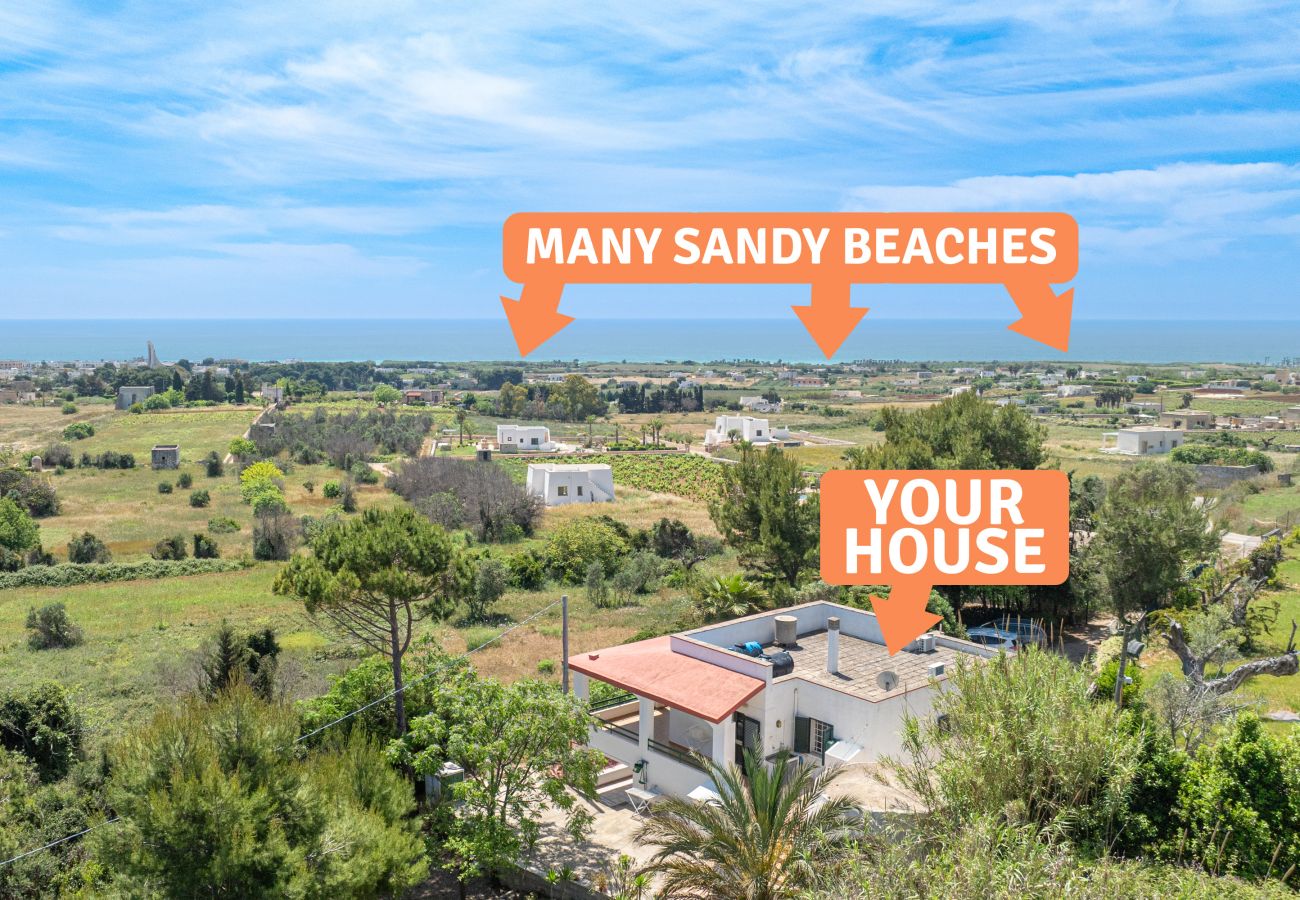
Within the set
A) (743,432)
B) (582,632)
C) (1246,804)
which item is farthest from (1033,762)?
(743,432)

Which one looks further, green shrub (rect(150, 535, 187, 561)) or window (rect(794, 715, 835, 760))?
green shrub (rect(150, 535, 187, 561))

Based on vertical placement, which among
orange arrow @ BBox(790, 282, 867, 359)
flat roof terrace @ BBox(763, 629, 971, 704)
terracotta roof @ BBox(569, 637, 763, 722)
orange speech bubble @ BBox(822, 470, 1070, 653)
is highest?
orange arrow @ BBox(790, 282, 867, 359)

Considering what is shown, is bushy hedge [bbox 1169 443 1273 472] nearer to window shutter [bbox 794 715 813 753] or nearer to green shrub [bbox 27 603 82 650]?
window shutter [bbox 794 715 813 753]

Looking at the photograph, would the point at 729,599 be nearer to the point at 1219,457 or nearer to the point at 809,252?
the point at 809,252

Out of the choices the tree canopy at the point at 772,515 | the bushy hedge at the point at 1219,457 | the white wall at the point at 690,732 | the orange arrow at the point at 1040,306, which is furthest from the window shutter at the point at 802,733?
the bushy hedge at the point at 1219,457

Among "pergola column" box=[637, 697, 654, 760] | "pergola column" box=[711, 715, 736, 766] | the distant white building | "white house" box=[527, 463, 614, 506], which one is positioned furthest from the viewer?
the distant white building

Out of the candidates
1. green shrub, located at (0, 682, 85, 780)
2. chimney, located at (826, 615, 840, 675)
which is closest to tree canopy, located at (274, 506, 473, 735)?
green shrub, located at (0, 682, 85, 780)

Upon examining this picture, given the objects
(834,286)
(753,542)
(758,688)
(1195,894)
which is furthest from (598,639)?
(1195,894)
